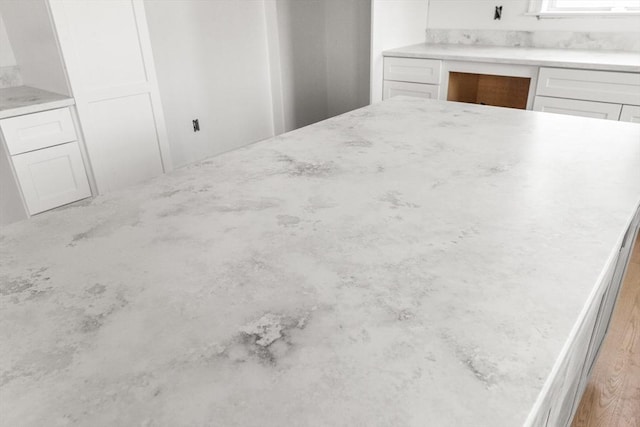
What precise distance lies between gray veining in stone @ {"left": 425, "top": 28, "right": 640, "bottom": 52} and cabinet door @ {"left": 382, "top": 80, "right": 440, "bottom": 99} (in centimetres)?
68

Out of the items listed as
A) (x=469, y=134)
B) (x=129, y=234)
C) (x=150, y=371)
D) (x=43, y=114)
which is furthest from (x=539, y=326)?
(x=43, y=114)

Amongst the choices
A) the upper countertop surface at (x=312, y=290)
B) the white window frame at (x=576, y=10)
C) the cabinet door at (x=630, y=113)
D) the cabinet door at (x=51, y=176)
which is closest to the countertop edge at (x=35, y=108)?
the cabinet door at (x=51, y=176)

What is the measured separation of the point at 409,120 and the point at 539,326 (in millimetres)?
1102

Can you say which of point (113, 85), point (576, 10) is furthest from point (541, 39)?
point (113, 85)

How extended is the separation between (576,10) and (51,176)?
3.48 meters

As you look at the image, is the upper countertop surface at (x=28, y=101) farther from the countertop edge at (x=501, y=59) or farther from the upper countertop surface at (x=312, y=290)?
the countertop edge at (x=501, y=59)

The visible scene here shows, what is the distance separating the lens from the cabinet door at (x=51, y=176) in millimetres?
2324

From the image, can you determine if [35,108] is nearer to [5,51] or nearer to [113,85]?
[113,85]

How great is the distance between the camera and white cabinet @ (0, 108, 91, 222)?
2.27 m

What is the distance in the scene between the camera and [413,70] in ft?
11.0

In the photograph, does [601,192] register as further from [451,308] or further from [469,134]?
[451,308]

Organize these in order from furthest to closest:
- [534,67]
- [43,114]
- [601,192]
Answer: [534,67], [43,114], [601,192]

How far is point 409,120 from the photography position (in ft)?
5.37

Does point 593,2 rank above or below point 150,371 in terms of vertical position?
above
